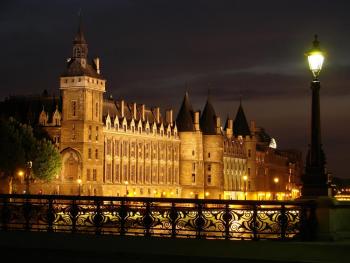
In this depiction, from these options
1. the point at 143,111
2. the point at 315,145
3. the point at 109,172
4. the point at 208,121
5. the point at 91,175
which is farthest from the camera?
the point at 208,121

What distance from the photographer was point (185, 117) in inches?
5817

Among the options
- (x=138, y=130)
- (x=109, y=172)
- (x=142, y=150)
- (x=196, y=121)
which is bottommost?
(x=109, y=172)

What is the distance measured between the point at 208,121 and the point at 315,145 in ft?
419

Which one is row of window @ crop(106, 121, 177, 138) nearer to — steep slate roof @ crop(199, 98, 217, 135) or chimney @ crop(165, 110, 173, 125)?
chimney @ crop(165, 110, 173, 125)

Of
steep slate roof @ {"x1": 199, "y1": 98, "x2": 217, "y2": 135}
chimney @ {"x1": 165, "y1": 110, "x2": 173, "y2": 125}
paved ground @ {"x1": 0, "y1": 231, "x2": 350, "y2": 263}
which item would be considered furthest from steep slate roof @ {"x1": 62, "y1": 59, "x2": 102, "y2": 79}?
paved ground @ {"x1": 0, "y1": 231, "x2": 350, "y2": 263}

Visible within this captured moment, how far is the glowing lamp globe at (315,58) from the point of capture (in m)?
24.0

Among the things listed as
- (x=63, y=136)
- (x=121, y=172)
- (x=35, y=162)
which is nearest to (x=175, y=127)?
(x=121, y=172)

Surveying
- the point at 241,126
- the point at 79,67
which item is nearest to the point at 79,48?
the point at 79,67

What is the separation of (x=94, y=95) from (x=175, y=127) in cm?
2855

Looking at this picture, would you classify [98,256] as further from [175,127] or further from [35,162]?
[175,127]

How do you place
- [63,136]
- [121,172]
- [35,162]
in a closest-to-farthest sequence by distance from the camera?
[35,162] → [63,136] → [121,172]

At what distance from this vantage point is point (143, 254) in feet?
72.1

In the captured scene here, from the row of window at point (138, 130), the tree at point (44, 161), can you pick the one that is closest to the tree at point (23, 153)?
the tree at point (44, 161)

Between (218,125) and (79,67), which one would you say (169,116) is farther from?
(79,67)
